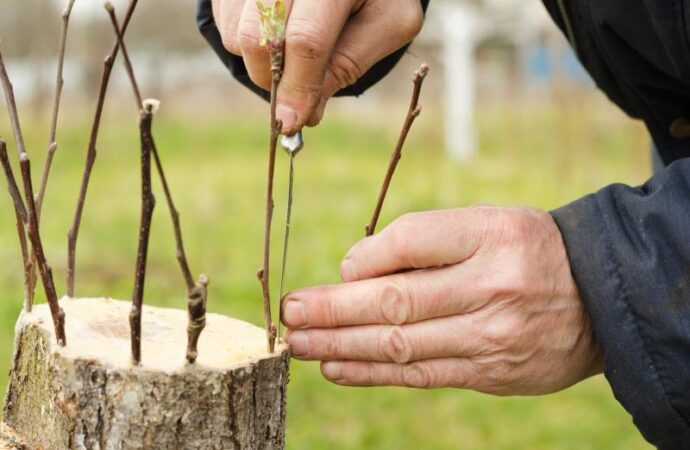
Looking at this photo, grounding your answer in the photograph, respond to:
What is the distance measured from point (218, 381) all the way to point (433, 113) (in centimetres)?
1127

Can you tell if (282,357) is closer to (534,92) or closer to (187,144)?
(187,144)

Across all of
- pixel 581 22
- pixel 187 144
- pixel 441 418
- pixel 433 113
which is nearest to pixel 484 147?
pixel 433 113

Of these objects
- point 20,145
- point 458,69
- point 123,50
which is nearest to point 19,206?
point 20,145

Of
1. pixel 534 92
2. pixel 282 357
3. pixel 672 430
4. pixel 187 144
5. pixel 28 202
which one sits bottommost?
pixel 672 430

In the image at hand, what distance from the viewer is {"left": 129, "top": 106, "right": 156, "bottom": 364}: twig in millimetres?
1056

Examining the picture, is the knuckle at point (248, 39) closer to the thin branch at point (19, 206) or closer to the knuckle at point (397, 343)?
the thin branch at point (19, 206)

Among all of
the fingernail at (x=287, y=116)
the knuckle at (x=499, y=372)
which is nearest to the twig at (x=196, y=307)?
the fingernail at (x=287, y=116)

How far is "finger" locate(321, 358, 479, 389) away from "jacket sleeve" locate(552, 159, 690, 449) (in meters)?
0.23

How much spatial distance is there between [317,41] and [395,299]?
45cm

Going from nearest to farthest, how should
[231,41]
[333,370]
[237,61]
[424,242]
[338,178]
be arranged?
1. [424,242]
2. [333,370]
3. [231,41]
4. [237,61]
5. [338,178]

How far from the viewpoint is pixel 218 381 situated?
4.17 feet

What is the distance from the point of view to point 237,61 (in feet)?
6.27

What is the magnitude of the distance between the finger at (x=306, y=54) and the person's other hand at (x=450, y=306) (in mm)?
259

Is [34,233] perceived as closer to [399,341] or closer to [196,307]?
[196,307]
